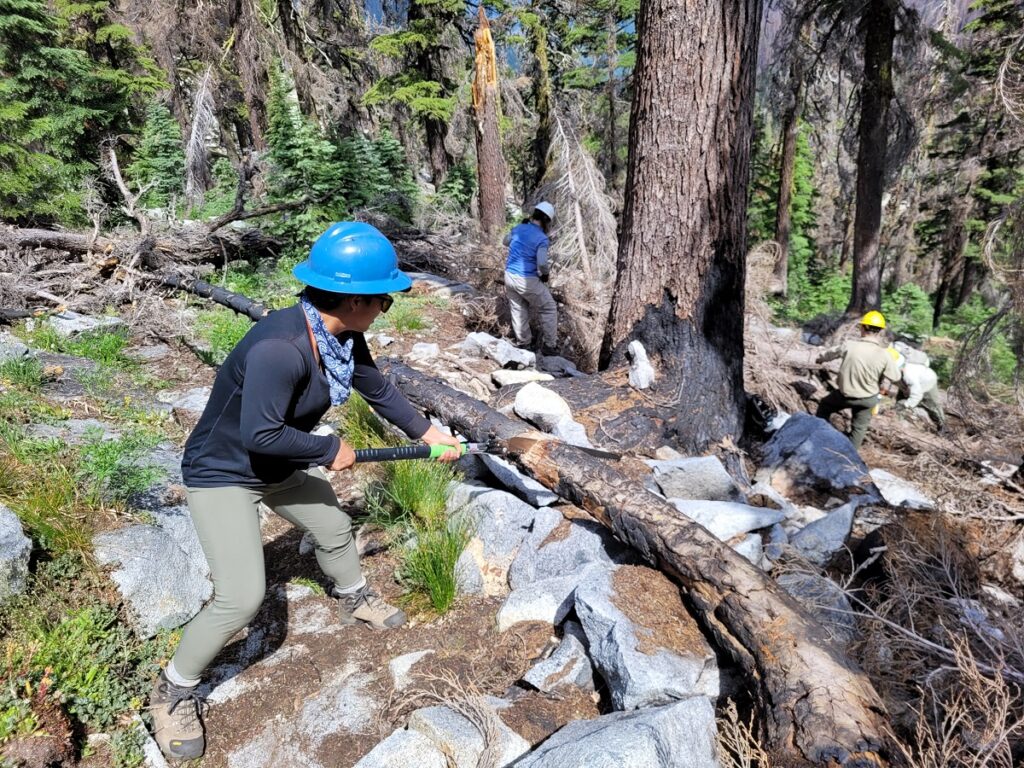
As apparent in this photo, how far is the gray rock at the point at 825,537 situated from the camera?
3.47 meters

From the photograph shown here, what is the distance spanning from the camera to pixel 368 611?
10.5 ft

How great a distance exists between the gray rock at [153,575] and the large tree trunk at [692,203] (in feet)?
12.1

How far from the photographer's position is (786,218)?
1811cm

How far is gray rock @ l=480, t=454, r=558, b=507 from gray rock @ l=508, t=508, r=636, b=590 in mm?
210

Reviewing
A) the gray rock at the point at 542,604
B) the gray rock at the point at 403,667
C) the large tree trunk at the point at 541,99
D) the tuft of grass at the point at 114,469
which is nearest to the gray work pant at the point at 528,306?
the tuft of grass at the point at 114,469

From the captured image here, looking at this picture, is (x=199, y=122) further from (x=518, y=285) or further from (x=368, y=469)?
(x=368, y=469)

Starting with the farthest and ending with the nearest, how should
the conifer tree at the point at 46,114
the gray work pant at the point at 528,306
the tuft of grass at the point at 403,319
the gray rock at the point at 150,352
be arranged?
the conifer tree at the point at 46,114 < the tuft of grass at the point at 403,319 < the gray work pant at the point at 528,306 < the gray rock at the point at 150,352

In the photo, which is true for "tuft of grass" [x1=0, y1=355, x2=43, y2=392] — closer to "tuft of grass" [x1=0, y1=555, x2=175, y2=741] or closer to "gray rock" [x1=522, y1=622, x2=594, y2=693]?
"tuft of grass" [x1=0, y1=555, x2=175, y2=741]

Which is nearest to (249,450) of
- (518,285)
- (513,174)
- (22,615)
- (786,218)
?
(22,615)

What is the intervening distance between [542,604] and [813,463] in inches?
118

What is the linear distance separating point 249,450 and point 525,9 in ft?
50.7

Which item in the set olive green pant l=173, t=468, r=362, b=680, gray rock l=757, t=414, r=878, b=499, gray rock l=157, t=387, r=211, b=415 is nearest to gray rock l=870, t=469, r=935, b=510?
gray rock l=757, t=414, r=878, b=499

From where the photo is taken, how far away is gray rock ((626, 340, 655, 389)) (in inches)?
204

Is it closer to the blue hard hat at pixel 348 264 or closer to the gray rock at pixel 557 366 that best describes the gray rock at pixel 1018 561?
the gray rock at pixel 557 366
